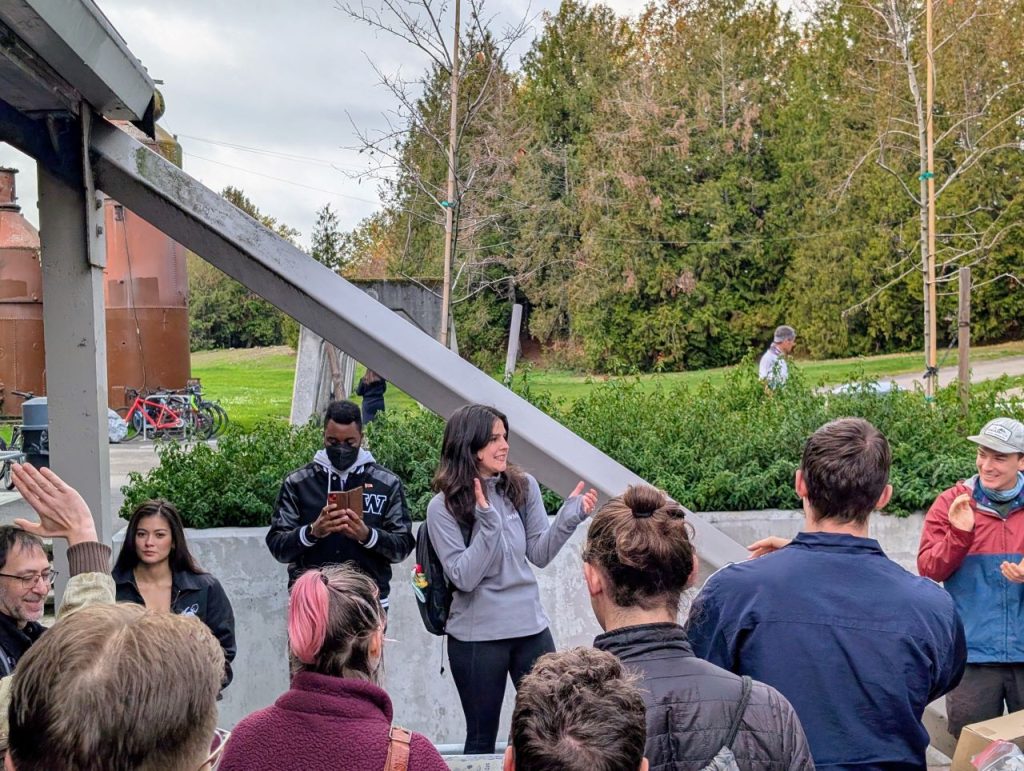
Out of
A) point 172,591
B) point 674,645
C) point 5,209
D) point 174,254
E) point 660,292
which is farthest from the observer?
A: point 660,292

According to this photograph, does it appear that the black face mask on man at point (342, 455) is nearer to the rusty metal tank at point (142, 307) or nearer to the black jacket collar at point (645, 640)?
the black jacket collar at point (645, 640)

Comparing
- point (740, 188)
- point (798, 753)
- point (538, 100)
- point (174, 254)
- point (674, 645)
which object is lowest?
point (798, 753)

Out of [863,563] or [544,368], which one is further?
[544,368]

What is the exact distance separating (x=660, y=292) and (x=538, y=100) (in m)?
10.4

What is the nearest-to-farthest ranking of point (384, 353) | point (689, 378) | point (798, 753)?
point (798, 753)
point (384, 353)
point (689, 378)

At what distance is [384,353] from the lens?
4527 millimetres

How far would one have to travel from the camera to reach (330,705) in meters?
1.98

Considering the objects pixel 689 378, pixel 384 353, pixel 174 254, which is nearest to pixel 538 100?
pixel 689 378

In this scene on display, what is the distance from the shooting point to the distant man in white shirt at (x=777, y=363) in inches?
331

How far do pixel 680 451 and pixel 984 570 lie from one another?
3.10 metres

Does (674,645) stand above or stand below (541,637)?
above

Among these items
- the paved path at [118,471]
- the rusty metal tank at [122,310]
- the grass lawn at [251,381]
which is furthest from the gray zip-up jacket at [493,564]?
the rusty metal tank at [122,310]

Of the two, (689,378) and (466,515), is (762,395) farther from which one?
(689,378)

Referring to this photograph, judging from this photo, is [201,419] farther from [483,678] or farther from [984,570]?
[984,570]
